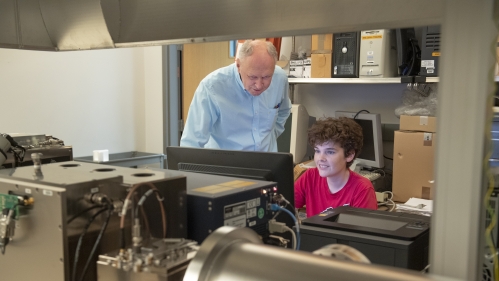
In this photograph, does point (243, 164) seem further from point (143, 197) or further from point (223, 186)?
point (143, 197)

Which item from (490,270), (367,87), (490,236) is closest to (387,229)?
(490,270)

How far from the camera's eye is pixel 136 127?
4027 millimetres

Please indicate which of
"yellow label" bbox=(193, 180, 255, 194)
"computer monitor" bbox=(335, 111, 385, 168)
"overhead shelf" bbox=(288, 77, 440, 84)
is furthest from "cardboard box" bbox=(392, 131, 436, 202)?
"yellow label" bbox=(193, 180, 255, 194)

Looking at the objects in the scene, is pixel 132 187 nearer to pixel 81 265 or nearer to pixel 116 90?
pixel 81 265

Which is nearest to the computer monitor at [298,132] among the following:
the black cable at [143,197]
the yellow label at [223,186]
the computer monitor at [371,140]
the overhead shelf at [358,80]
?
the overhead shelf at [358,80]

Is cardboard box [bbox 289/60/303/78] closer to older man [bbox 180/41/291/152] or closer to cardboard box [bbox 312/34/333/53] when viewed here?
cardboard box [bbox 312/34/333/53]

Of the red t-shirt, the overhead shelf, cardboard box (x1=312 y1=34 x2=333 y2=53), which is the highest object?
cardboard box (x1=312 y1=34 x2=333 y2=53)

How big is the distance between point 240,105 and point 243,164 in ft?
3.97

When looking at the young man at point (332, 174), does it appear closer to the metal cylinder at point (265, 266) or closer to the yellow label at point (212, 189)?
the yellow label at point (212, 189)

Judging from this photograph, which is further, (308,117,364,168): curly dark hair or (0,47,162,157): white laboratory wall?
(0,47,162,157): white laboratory wall

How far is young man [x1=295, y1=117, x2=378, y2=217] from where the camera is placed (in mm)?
2137

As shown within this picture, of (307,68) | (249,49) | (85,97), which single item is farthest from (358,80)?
(85,97)

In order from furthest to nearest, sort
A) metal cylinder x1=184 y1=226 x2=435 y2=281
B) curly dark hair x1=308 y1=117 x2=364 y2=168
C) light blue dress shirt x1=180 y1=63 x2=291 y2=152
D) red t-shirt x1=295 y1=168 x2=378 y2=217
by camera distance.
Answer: light blue dress shirt x1=180 y1=63 x2=291 y2=152, curly dark hair x1=308 y1=117 x2=364 y2=168, red t-shirt x1=295 y1=168 x2=378 y2=217, metal cylinder x1=184 y1=226 x2=435 y2=281

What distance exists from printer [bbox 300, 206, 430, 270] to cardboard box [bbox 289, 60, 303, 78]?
2.28 meters
